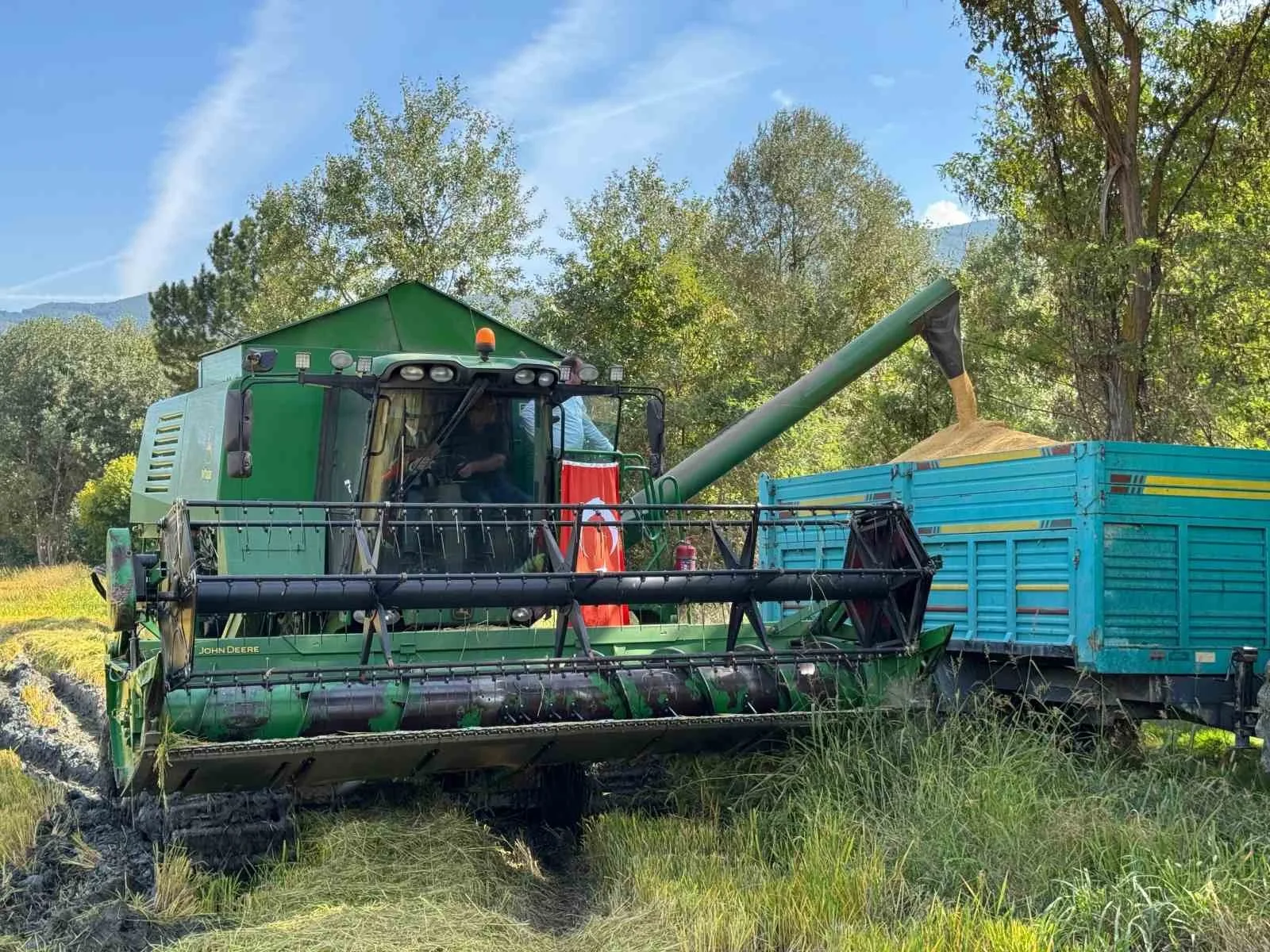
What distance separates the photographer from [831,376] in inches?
420

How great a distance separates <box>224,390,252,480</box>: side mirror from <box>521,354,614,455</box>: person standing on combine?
5.07 ft

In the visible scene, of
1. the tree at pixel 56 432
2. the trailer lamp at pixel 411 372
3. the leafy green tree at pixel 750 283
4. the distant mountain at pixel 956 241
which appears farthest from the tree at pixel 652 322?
the tree at pixel 56 432

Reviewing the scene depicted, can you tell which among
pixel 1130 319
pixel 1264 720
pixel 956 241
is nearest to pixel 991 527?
pixel 1264 720

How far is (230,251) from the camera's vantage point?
3581 centimetres

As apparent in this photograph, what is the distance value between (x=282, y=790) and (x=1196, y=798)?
14.0 feet

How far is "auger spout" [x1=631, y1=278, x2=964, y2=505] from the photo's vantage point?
9.92m

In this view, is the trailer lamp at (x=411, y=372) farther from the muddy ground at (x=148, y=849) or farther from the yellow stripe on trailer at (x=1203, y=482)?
the yellow stripe on trailer at (x=1203, y=482)

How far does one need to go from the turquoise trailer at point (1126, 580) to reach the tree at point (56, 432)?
3773cm

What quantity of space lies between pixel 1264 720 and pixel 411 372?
14.9ft

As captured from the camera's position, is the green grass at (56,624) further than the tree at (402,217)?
No

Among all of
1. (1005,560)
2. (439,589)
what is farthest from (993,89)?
(439,589)

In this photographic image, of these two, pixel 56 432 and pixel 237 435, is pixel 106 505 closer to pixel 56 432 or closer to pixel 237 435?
pixel 56 432

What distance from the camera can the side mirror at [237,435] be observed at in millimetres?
6297

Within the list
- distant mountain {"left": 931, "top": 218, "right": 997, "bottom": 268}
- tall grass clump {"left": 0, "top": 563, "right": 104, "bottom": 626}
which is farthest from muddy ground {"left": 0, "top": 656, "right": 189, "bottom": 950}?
distant mountain {"left": 931, "top": 218, "right": 997, "bottom": 268}
